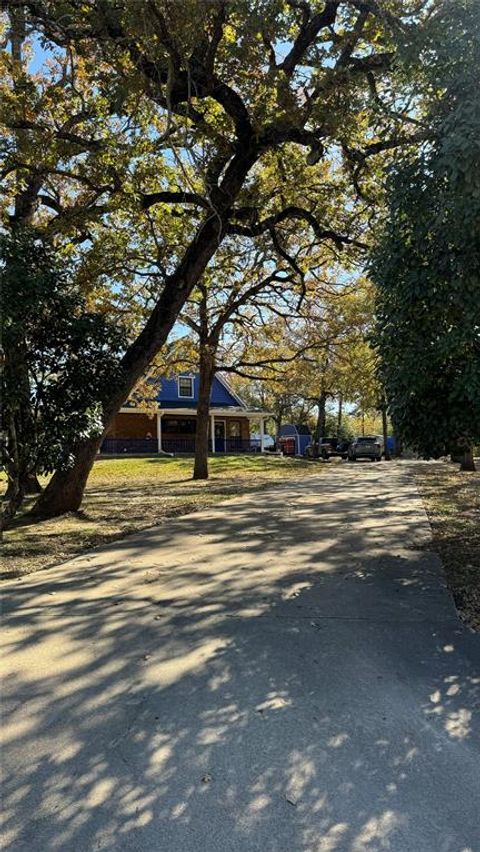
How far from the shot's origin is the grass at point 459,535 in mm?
5465

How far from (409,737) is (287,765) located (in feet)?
2.32

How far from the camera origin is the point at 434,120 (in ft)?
16.7

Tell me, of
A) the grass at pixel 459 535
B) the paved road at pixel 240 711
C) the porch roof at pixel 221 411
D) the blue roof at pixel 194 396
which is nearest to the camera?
the paved road at pixel 240 711

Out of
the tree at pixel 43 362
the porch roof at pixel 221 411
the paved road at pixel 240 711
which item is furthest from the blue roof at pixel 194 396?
the paved road at pixel 240 711

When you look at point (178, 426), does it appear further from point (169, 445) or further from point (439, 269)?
point (439, 269)

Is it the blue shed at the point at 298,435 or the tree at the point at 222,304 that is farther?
A: the blue shed at the point at 298,435

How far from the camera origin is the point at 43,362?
8.76 m

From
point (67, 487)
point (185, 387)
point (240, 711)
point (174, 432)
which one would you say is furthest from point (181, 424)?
point (240, 711)

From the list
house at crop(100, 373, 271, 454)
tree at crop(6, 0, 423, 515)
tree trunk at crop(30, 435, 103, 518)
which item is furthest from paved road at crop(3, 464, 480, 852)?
house at crop(100, 373, 271, 454)

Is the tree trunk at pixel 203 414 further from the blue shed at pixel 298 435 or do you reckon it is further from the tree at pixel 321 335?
the blue shed at pixel 298 435

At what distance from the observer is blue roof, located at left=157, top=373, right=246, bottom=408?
36.3 meters

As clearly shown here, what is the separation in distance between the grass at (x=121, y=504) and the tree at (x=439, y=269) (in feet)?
14.9

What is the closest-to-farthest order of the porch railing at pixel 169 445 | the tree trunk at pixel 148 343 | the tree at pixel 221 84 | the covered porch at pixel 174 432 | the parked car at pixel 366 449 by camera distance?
the tree at pixel 221 84, the tree trunk at pixel 148 343, the porch railing at pixel 169 445, the covered porch at pixel 174 432, the parked car at pixel 366 449

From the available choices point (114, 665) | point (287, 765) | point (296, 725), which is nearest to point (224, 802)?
point (287, 765)
